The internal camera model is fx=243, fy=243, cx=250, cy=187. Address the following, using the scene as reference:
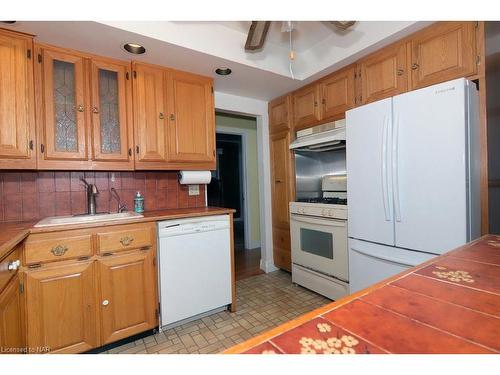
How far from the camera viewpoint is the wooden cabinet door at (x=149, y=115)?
1.97 meters

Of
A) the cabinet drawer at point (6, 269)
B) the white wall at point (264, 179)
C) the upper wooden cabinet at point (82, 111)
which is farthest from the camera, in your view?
the white wall at point (264, 179)

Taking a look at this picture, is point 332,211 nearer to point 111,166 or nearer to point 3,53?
point 111,166

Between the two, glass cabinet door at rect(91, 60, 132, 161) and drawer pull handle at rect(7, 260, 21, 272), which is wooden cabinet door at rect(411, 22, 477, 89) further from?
drawer pull handle at rect(7, 260, 21, 272)

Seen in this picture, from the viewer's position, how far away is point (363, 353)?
0.36m

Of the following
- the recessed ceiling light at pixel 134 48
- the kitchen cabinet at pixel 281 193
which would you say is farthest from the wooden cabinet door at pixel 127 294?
the kitchen cabinet at pixel 281 193

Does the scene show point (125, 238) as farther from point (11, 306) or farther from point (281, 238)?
point (281, 238)

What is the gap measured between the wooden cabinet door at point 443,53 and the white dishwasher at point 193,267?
1.82m

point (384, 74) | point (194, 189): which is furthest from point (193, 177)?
point (384, 74)

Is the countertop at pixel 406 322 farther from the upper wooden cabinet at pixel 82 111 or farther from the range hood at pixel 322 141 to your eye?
the upper wooden cabinet at pixel 82 111

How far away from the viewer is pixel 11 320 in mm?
1188

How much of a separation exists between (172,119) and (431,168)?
6.39 feet

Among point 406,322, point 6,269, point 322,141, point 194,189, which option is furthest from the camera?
point 194,189

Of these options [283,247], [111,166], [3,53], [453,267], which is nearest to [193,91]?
[111,166]
